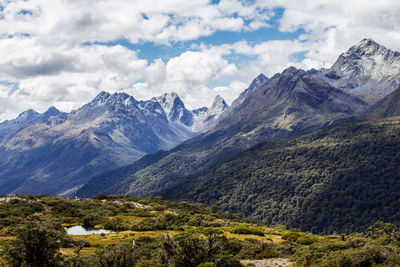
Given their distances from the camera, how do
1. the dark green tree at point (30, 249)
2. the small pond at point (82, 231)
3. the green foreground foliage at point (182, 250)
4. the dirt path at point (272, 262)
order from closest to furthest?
the dark green tree at point (30, 249), the green foreground foliage at point (182, 250), the dirt path at point (272, 262), the small pond at point (82, 231)

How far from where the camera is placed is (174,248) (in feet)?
160

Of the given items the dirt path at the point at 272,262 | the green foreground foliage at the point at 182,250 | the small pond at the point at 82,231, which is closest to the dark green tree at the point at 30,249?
the green foreground foliage at the point at 182,250

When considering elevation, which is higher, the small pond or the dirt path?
the small pond

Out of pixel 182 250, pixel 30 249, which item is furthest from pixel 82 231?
pixel 182 250

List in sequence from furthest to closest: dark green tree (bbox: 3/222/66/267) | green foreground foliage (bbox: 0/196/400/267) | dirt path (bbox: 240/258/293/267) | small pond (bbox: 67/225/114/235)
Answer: small pond (bbox: 67/225/114/235) → dirt path (bbox: 240/258/293/267) → green foreground foliage (bbox: 0/196/400/267) → dark green tree (bbox: 3/222/66/267)

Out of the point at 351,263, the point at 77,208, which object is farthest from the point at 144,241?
the point at 77,208

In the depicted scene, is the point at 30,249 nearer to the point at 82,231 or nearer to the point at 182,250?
the point at 182,250

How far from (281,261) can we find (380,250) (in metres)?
17.2

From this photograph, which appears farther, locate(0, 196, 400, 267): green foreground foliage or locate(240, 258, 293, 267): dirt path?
locate(240, 258, 293, 267): dirt path

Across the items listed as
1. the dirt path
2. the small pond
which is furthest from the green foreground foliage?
the small pond

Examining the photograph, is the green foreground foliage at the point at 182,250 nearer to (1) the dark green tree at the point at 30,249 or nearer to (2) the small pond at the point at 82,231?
(1) the dark green tree at the point at 30,249

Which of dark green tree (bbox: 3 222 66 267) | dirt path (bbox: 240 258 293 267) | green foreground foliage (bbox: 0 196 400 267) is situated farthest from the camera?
dirt path (bbox: 240 258 293 267)

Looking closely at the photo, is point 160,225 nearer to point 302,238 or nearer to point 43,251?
A: point 302,238

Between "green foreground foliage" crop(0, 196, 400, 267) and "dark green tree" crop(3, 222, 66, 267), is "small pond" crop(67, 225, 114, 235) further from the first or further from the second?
"dark green tree" crop(3, 222, 66, 267)
